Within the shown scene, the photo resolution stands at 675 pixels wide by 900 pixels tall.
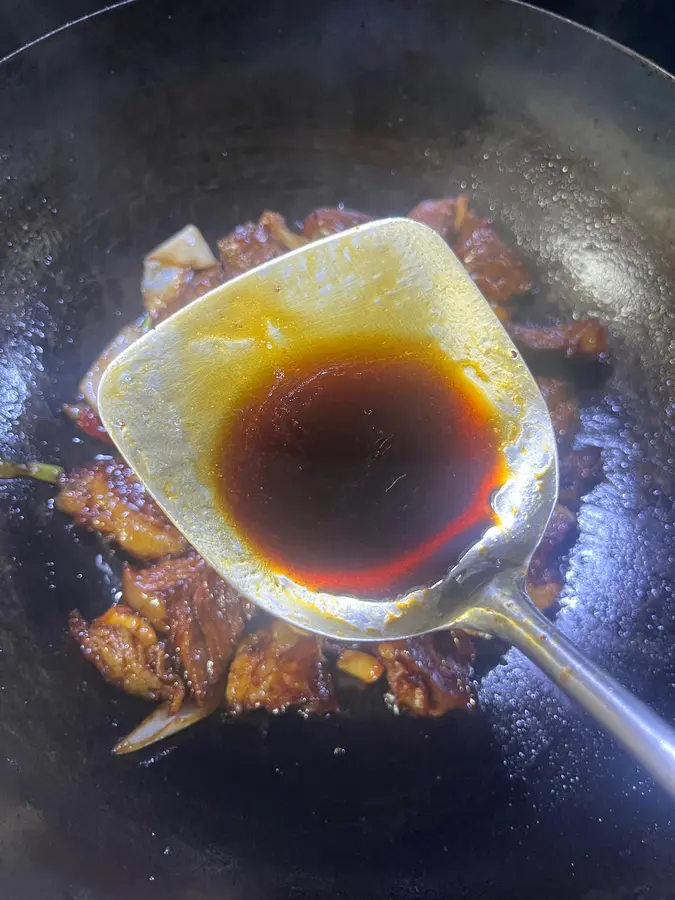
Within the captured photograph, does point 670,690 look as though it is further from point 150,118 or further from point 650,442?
point 150,118

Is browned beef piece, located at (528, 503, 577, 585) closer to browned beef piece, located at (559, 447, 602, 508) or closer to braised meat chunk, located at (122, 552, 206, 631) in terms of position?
browned beef piece, located at (559, 447, 602, 508)

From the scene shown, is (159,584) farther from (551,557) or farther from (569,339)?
(569,339)

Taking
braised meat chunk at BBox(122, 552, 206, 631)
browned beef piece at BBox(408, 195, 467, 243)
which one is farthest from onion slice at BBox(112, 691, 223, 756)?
browned beef piece at BBox(408, 195, 467, 243)

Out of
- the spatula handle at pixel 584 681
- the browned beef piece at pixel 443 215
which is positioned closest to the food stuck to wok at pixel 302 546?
the spatula handle at pixel 584 681

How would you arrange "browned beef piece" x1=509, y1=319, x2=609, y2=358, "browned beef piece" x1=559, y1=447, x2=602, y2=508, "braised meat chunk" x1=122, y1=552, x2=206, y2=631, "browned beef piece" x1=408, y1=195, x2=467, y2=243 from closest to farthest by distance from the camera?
"braised meat chunk" x1=122, y1=552, x2=206, y2=631 → "browned beef piece" x1=559, y1=447, x2=602, y2=508 → "browned beef piece" x1=509, y1=319, x2=609, y2=358 → "browned beef piece" x1=408, y1=195, x2=467, y2=243

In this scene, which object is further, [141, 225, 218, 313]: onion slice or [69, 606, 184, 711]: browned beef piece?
[141, 225, 218, 313]: onion slice

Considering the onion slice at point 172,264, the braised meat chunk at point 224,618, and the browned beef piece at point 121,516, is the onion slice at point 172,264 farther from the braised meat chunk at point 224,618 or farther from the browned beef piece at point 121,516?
the browned beef piece at point 121,516
